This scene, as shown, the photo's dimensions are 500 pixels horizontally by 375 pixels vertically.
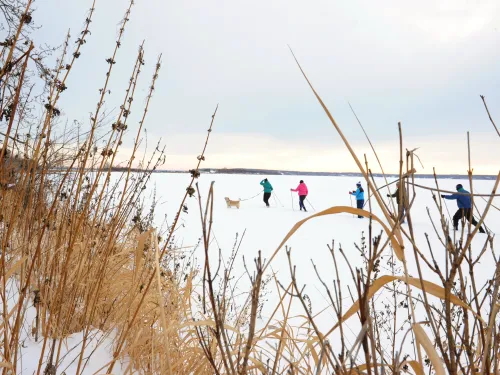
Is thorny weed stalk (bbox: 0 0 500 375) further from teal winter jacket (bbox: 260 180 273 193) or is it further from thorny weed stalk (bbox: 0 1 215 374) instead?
teal winter jacket (bbox: 260 180 273 193)

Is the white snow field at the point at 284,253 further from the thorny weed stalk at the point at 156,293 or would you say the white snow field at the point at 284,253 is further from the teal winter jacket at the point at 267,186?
the teal winter jacket at the point at 267,186

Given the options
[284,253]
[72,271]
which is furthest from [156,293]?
[284,253]

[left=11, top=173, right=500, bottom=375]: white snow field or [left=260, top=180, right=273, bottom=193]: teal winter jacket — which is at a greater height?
[left=260, top=180, right=273, bottom=193]: teal winter jacket

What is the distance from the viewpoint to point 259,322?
13.9 ft

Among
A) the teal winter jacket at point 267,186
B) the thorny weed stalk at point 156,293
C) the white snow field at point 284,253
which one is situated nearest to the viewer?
the thorny weed stalk at point 156,293

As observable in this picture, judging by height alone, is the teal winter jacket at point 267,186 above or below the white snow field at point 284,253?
above

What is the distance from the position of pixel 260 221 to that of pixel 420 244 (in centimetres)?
529

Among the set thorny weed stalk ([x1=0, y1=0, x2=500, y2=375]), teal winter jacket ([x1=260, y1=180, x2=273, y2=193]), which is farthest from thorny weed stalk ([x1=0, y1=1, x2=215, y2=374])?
teal winter jacket ([x1=260, y1=180, x2=273, y2=193])

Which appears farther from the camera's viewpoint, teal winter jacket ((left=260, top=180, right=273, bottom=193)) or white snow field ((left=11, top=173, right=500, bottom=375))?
teal winter jacket ((left=260, top=180, right=273, bottom=193))

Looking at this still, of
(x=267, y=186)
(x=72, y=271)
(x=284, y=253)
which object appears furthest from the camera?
(x=267, y=186)

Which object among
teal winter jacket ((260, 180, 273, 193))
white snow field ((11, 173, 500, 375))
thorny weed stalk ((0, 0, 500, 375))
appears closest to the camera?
thorny weed stalk ((0, 0, 500, 375))

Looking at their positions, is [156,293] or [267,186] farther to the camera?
[267,186]

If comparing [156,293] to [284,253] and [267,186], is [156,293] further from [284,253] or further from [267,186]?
[267,186]

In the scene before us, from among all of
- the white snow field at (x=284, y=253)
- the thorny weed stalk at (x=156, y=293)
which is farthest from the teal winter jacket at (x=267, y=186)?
the thorny weed stalk at (x=156, y=293)
